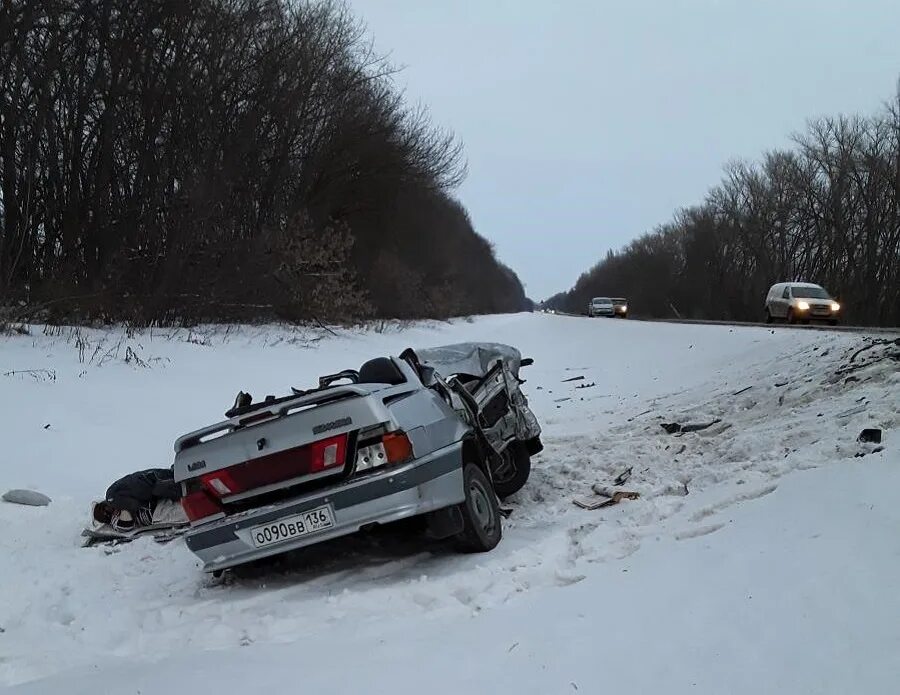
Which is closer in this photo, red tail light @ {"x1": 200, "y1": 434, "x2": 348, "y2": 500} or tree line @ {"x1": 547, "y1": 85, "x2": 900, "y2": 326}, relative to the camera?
red tail light @ {"x1": 200, "y1": 434, "x2": 348, "y2": 500}

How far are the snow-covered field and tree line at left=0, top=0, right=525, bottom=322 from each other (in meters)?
6.63

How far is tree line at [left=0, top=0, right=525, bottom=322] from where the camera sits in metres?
13.5

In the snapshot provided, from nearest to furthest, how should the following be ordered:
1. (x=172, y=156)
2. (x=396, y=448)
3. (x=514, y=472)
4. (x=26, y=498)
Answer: (x=396, y=448) < (x=26, y=498) < (x=514, y=472) < (x=172, y=156)

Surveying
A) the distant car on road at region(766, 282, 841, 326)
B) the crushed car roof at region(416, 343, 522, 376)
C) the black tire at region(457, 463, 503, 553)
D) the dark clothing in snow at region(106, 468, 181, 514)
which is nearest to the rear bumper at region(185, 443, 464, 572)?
the black tire at region(457, 463, 503, 553)

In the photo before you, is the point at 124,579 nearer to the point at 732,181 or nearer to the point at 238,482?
the point at 238,482

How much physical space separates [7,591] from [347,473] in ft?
7.66

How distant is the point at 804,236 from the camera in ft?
175

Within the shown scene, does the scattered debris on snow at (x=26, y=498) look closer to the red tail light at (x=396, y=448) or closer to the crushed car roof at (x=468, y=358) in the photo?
the crushed car roof at (x=468, y=358)

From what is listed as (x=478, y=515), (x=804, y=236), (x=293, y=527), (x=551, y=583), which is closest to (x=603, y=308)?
(x=804, y=236)

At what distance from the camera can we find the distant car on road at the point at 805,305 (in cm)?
2450

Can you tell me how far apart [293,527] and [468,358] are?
3.09 m

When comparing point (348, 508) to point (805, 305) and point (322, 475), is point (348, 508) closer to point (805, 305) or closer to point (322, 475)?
point (322, 475)

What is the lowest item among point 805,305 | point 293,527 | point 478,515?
point 478,515

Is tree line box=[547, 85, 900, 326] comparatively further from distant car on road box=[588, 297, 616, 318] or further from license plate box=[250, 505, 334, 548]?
license plate box=[250, 505, 334, 548]
